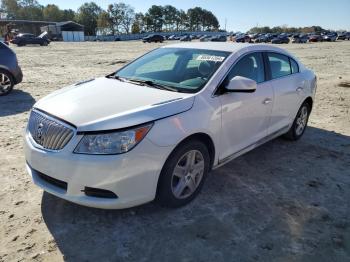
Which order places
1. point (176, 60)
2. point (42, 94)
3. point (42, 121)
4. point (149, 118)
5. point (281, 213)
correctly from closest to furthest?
point (149, 118)
point (42, 121)
point (281, 213)
point (176, 60)
point (42, 94)

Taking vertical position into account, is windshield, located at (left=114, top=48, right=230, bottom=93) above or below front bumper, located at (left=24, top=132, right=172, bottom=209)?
above

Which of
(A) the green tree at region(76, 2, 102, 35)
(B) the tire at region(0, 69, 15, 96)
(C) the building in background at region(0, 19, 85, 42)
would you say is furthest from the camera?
(A) the green tree at region(76, 2, 102, 35)

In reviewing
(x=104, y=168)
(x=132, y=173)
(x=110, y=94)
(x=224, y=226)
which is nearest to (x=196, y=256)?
(x=224, y=226)

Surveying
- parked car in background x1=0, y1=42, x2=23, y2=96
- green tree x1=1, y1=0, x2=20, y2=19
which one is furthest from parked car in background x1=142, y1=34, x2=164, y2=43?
green tree x1=1, y1=0, x2=20, y2=19

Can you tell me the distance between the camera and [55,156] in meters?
3.10

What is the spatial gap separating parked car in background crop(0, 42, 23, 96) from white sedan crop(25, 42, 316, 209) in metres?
5.45

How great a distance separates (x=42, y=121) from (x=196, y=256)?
6.28 ft

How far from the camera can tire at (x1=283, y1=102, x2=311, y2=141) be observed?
5.76m

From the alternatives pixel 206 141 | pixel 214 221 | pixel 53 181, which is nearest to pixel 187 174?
pixel 206 141

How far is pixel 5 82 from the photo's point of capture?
29.7 ft

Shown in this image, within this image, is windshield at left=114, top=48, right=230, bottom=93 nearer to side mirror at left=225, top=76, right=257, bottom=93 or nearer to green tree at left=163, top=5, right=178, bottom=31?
side mirror at left=225, top=76, right=257, bottom=93

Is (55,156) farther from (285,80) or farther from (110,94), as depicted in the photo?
(285,80)

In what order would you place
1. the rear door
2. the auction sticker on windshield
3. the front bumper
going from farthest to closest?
1. the rear door
2. the auction sticker on windshield
3. the front bumper

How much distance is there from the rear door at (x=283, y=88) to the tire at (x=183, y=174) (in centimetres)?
161
